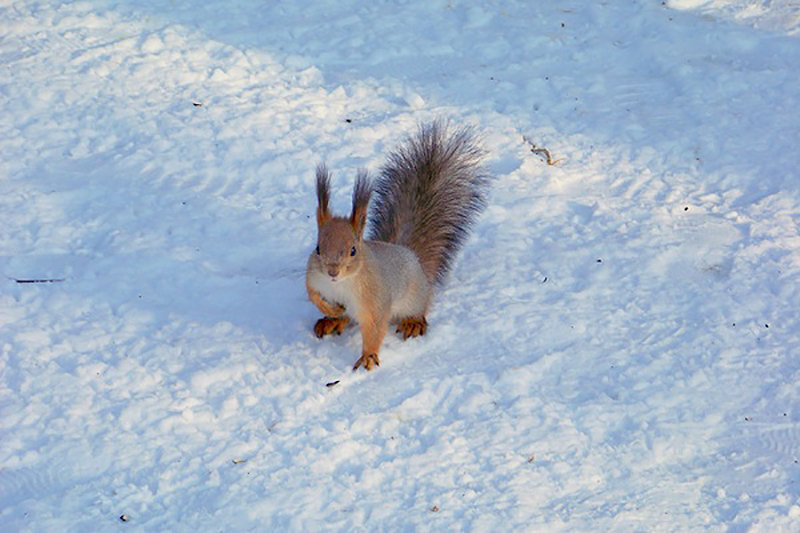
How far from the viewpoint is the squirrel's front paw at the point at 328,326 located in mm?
3623

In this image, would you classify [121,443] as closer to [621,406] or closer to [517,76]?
[621,406]

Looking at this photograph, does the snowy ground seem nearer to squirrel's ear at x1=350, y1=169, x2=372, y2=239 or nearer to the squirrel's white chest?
the squirrel's white chest

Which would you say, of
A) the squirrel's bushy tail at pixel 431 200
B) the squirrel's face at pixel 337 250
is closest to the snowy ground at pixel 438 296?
the squirrel's bushy tail at pixel 431 200

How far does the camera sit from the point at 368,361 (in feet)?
11.3

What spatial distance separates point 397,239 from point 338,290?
20.1 inches

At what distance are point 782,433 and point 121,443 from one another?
6.03ft

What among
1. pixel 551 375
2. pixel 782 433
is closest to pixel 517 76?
pixel 551 375

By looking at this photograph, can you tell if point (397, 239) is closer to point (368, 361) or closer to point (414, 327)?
point (414, 327)

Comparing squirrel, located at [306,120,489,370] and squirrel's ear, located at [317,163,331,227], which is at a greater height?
squirrel's ear, located at [317,163,331,227]

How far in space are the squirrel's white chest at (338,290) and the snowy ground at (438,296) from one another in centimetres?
19

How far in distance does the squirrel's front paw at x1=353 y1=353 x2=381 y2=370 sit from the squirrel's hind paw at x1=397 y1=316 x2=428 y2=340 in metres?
0.22

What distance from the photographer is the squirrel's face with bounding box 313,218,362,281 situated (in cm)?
329

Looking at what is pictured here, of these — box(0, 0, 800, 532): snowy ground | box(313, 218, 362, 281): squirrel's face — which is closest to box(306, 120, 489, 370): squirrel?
box(313, 218, 362, 281): squirrel's face

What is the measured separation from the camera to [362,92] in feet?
16.6
